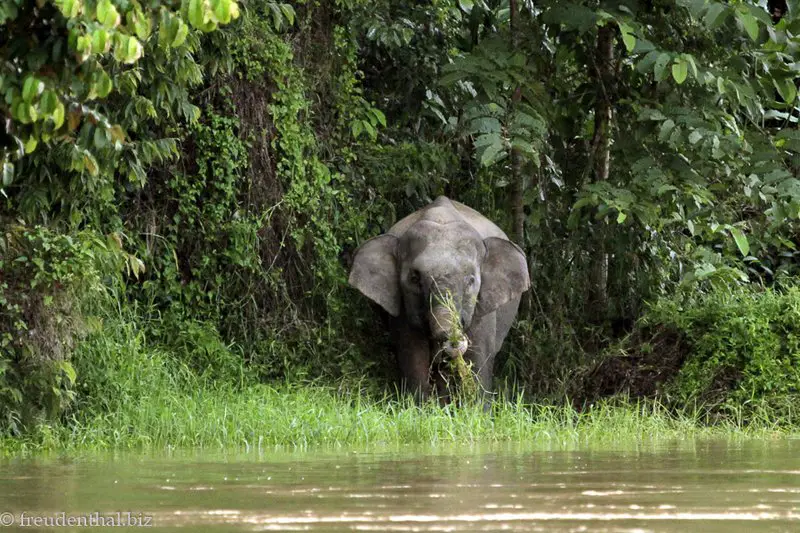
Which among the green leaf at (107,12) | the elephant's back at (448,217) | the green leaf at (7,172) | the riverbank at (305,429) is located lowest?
the riverbank at (305,429)

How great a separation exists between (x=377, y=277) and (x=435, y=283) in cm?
68

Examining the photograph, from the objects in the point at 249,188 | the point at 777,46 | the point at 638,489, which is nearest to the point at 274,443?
the point at 638,489

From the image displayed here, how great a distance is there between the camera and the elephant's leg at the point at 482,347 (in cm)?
1173

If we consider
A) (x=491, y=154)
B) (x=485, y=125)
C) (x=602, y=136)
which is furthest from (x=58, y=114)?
(x=602, y=136)

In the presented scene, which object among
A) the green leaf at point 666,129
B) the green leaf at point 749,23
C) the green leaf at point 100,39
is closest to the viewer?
the green leaf at point 100,39

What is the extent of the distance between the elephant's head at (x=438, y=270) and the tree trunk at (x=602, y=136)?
1280mm

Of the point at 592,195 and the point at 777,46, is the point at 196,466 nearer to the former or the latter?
the point at 592,195

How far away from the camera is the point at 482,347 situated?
1180cm

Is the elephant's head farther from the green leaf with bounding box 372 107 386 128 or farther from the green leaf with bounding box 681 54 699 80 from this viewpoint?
the green leaf with bounding box 681 54 699 80

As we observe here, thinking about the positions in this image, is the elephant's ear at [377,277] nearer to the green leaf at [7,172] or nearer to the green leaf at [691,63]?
the green leaf at [691,63]

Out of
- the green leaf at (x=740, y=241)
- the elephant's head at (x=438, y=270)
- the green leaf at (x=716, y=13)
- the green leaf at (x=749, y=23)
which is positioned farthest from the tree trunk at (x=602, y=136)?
the green leaf at (x=749, y=23)

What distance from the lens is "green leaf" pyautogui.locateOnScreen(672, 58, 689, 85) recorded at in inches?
405

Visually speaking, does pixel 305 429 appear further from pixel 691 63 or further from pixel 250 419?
pixel 691 63

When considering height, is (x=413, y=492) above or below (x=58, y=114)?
below
